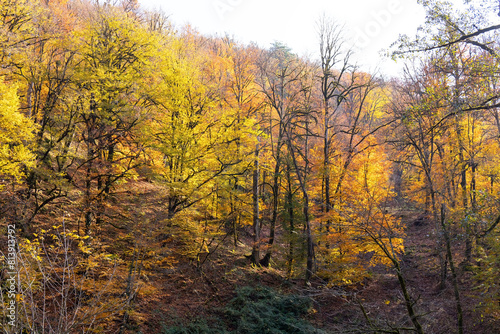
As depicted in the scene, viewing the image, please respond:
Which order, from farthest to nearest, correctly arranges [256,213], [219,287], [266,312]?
[256,213], [219,287], [266,312]

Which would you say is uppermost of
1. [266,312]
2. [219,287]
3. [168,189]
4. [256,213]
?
[168,189]

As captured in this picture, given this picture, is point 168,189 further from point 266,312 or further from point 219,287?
point 266,312

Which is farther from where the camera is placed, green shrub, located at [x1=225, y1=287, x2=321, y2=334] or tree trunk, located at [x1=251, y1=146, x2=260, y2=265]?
tree trunk, located at [x1=251, y1=146, x2=260, y2=265]

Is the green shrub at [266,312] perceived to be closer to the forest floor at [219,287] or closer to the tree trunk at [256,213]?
the forest floor at [219,287]

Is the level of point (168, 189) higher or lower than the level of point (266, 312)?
higher

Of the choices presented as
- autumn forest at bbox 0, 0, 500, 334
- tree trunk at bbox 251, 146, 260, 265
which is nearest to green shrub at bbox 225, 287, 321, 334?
autumn forest at bbox 0, 0, 500, 334

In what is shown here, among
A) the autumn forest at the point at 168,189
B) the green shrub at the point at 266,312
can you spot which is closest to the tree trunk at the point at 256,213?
the autumn forest at the point at 168,189

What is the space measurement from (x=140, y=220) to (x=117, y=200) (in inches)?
138

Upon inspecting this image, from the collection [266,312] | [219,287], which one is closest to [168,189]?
[219,287]

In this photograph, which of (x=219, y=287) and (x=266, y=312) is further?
(x=219, y=287)

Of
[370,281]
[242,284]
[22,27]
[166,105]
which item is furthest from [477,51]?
[22,27]

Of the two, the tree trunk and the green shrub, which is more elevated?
the tree trunk

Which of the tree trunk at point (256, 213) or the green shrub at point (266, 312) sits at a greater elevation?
the tree trunk at point (256, 213)

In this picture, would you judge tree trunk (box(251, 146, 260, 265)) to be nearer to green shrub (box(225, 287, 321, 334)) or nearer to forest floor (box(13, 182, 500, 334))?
forest floor (box(13, 182, 500, 334))
